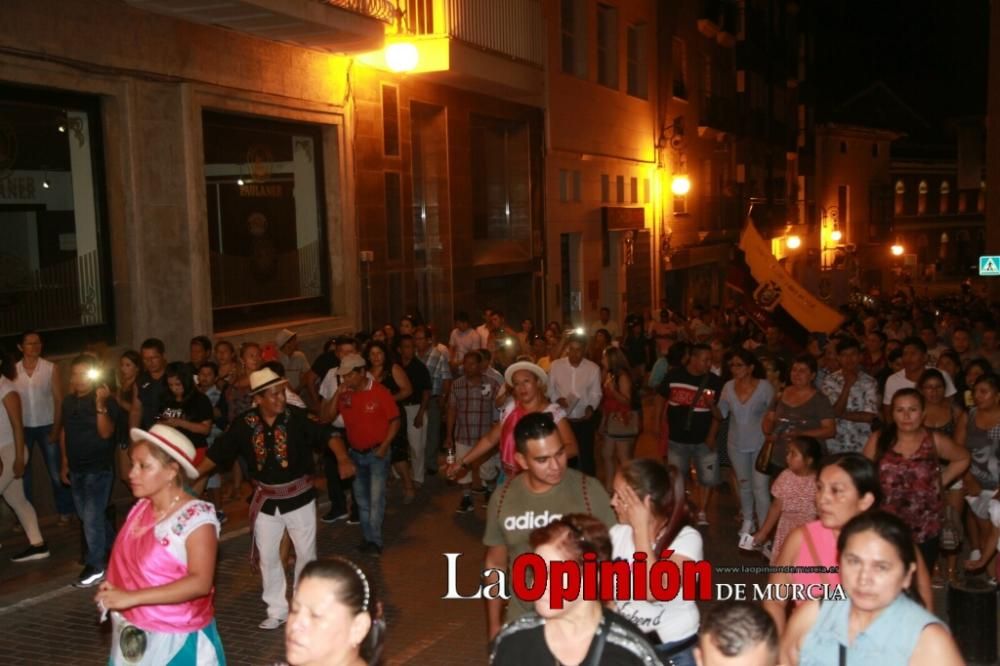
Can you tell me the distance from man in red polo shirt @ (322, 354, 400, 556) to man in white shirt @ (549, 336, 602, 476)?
1.98 metres

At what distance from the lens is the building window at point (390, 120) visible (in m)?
17.8

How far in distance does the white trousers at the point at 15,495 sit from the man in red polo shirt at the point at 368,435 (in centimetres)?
273

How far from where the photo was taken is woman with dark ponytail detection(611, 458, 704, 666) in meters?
4.57

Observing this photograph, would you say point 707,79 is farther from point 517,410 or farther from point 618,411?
point 517,410

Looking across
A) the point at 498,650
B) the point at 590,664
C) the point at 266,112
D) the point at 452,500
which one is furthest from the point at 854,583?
the point at 266,112

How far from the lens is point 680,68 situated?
33219 millimetres

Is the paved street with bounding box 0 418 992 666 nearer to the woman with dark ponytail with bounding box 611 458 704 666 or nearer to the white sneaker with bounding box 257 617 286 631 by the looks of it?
the white sneaker with bounding box 257 617 286 631

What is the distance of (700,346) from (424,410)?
3.55 m

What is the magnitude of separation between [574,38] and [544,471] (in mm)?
21048

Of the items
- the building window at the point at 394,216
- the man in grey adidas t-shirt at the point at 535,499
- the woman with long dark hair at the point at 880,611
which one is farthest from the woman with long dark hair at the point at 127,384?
the woman with long dark hair at the point at 880,611

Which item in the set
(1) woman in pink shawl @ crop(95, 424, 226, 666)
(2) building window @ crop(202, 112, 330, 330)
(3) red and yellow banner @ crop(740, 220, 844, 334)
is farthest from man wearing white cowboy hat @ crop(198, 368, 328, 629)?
(3) red and yellow banner @ crop(740, 220, 844, 334)

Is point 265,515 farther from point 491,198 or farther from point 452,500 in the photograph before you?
point 491,198

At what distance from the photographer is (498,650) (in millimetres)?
3717

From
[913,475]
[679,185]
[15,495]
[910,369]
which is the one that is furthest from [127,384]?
[679,185]
